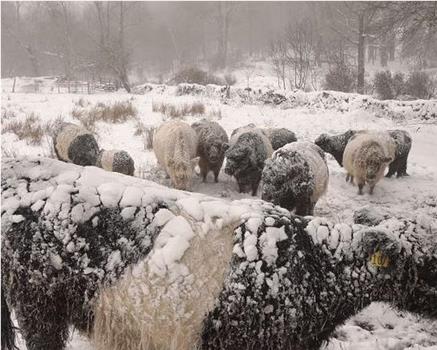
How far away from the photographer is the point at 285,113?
13367mm

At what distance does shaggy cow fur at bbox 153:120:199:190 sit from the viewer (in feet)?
18.7

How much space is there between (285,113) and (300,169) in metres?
8.78

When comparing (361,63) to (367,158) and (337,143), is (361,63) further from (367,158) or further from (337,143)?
(367,158)

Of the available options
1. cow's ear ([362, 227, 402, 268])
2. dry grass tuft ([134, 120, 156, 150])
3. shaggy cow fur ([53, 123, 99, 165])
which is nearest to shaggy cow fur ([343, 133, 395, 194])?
cow's ear ([362, 227, 402, 268])

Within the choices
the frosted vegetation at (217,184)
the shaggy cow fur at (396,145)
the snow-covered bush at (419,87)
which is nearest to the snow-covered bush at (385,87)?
the frosted vegetation at (217,184)

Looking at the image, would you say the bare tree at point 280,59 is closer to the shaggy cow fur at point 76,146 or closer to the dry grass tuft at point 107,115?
the dry grass tuft at point 107,115

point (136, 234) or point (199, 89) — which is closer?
point (136, 234)

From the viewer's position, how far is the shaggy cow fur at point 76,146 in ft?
22.8

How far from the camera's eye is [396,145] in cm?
710

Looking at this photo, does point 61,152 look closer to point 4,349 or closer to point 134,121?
point 134,121

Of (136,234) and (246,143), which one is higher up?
(246,143)

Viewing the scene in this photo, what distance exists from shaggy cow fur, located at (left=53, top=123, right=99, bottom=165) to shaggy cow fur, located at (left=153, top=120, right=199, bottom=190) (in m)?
1.33

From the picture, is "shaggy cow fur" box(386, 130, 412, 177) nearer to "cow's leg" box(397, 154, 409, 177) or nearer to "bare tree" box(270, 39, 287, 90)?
"cow's leg" box(397, 154, 409, 177)

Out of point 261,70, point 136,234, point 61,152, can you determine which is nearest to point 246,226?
point 136,234
